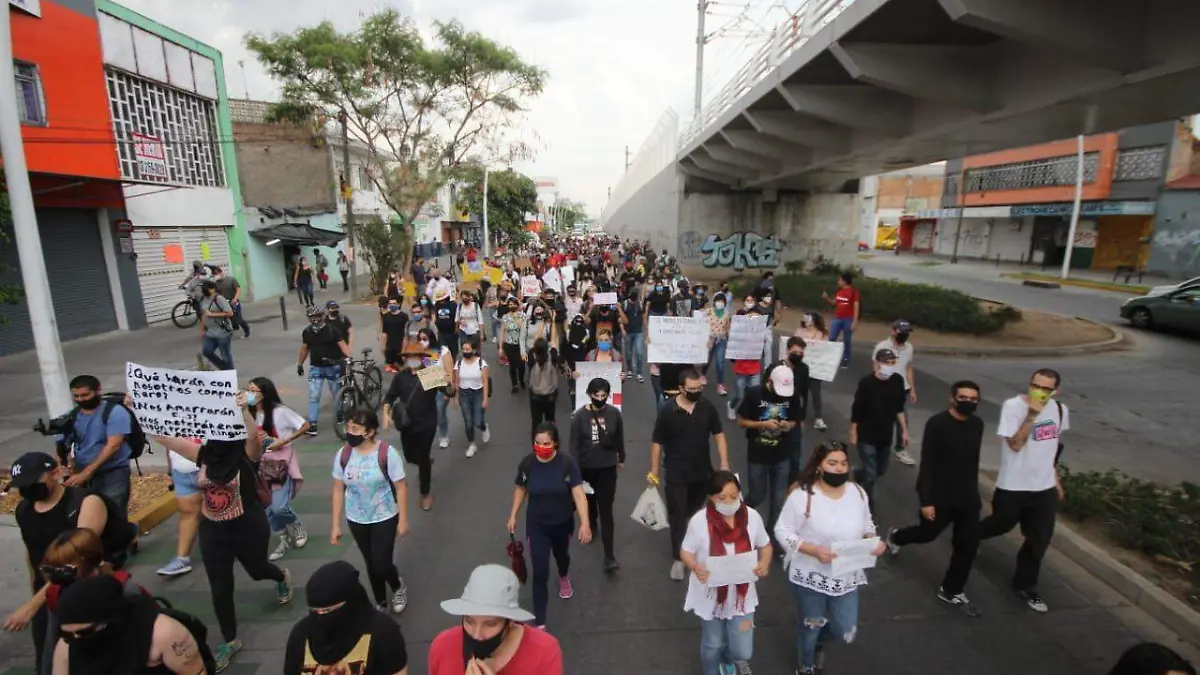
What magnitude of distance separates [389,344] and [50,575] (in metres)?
7.29

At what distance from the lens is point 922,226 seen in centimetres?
5516

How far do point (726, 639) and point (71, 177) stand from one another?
52.1 ft

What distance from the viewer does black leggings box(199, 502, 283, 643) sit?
3.93 metres

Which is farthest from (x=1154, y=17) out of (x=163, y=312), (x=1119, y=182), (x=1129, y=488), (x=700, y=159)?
(x=1119, y=182)

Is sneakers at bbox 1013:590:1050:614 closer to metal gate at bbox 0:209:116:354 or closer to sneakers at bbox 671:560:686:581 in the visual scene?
sneakers at bbox 671:560:686:581

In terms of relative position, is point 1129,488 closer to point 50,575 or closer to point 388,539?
point 388,539

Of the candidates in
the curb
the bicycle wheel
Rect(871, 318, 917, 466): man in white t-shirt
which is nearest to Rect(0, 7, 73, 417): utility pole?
Rect(871, 318, 917, 466): man in white t-shirt

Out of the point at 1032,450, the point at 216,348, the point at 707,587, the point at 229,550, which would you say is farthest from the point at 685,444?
the point at 216,348

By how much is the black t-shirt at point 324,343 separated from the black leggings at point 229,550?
420 centimetres

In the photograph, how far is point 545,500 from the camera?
13.9 ft

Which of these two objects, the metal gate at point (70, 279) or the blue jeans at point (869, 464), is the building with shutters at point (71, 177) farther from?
the blue jeans at point (869, 464)

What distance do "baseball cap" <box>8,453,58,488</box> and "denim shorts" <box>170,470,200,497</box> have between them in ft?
3.60

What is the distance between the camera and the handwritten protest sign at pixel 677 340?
8102 mm

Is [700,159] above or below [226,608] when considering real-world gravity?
above
